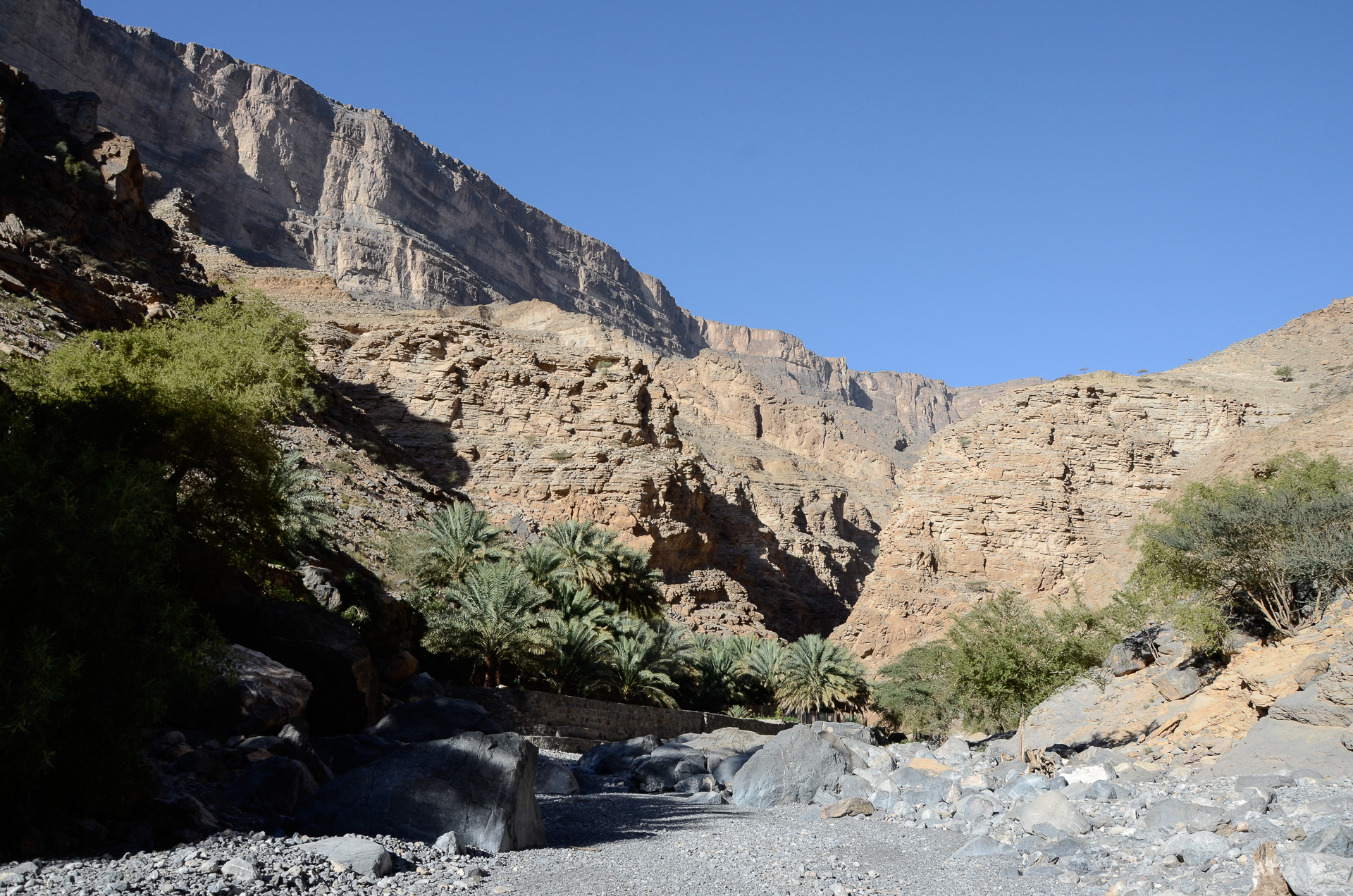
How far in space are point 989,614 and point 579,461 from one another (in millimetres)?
22200

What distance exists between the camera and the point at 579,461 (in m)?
41.3

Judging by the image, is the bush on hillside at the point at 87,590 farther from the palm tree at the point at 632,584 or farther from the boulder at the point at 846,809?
the palm tree at the point at 632,584

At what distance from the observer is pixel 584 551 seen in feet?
86.1

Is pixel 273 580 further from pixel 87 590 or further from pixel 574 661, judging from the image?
pixel 87 590

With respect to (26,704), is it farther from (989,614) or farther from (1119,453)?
(1119,453)

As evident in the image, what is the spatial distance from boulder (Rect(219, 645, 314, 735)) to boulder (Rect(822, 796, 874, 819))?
694cm

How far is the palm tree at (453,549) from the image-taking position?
70.6 ft

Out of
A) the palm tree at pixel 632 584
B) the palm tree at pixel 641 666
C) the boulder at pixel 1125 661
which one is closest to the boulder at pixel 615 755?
the palm tree at pixel 641 666

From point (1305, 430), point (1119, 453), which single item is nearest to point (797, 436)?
point (1119, 453)

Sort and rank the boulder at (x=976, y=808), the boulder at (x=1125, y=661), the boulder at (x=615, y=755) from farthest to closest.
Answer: the boulder at (x=1125, y=661)
the boulder at (x=615, y=755)
the boulder at (x=976, y=808)

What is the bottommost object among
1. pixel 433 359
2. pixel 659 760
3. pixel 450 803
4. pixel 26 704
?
pixel 659 760

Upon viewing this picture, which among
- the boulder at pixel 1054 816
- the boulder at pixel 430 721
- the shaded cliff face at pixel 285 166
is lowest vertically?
the boulder at pixel 1054 816

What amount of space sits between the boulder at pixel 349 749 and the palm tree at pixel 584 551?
581 inches

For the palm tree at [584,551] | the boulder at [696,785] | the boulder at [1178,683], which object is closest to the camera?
the boulder at [696,785]
